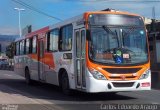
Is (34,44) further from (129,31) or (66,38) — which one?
(129,31)

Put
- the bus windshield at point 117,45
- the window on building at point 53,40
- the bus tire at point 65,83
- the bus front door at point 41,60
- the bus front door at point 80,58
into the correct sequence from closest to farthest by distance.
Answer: the bus windshield at point 117,45 → the bus front door at point 80,58 → the bus tire at point 65,83 → the window on building at point 53,40 → the bus front door at point 41,60

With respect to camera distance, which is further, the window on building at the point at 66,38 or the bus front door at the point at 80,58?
the window on building at the point at 66,38

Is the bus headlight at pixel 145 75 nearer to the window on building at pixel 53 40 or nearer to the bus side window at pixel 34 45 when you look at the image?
the window on building at pixel 53 40

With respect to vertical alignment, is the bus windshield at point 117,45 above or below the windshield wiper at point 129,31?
below

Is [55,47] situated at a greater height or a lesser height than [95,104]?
greater

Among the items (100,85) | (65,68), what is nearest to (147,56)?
(100,85)

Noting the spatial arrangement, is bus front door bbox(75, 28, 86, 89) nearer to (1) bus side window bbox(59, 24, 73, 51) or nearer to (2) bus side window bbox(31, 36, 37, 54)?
(1) bus side window bbox(59, 24, 73, 51)

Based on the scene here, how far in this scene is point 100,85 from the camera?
46.8 feet

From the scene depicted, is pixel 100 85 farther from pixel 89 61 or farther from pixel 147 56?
pixel 147 56

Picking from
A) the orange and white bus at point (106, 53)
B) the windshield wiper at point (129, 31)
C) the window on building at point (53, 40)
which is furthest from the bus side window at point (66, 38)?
the windshield wiper at point (129, 31)

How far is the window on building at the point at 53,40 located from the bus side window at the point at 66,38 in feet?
2.14

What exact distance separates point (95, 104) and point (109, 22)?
2.92 meters

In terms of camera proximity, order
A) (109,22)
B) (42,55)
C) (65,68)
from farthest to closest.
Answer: (42,55), (65,68), (109,22)

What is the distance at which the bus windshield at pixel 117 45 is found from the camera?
1458cm
